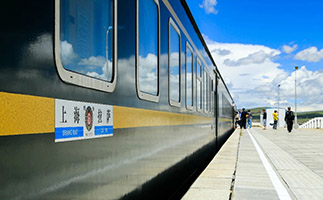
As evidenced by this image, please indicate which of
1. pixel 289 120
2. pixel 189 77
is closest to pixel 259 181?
pixel 189 77

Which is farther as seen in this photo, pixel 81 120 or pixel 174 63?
pixel 174 63

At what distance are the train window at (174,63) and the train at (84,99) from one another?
0.11 meters

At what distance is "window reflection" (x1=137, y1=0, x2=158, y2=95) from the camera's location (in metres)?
3.51

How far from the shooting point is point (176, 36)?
5234mm

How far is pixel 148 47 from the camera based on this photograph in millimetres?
3801

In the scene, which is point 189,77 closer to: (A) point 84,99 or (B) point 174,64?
(B) point 174,64

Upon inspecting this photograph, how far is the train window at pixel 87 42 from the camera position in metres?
2.03

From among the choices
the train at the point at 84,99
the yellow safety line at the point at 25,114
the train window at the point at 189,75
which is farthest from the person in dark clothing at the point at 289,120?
the yellow safety line at the point at 25,114

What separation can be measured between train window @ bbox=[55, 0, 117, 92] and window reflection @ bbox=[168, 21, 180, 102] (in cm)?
208

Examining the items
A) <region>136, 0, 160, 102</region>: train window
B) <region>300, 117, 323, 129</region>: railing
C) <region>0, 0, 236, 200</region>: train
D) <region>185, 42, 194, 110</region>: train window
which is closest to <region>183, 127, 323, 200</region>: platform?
<region>0, 0, 236, 200</region>: train

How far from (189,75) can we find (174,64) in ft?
4.43

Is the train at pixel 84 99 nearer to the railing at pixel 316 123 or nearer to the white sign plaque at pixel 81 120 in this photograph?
the white sign plaque at pixel 81 120

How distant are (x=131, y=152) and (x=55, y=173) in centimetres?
136

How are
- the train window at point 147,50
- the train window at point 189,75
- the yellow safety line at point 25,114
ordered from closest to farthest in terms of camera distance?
the yellow safety line at point 25,114, the train window at point 147,50, the train window at point 189,75
